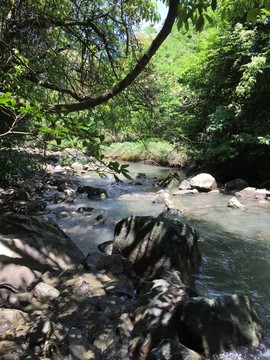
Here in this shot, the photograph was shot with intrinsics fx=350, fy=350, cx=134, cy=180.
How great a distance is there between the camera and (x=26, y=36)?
3.95 meters

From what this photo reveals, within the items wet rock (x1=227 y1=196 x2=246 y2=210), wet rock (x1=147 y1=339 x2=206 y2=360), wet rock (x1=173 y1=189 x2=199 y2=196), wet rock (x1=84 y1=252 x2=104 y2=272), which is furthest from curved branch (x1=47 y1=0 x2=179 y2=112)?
wet rock (x1=173 y1=189 x2=199 y2=196)

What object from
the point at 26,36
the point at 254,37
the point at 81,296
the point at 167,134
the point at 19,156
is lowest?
the point at 81,296

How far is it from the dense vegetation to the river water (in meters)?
2.24

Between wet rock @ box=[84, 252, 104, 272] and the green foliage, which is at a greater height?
the green foliage

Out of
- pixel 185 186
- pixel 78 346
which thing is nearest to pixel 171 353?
pixel 78 346

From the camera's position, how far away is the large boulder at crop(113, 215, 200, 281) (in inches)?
223

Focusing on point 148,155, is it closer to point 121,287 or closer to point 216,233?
point 216,233

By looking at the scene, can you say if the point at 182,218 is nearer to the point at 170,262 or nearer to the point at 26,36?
the point at 170,262

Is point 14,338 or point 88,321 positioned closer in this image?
point 14,338

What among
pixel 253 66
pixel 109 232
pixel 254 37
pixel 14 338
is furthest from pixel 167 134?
pixel 254 37

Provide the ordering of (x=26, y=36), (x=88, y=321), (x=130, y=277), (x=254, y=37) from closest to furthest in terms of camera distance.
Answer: (x=26, y=36)
(x=88, y=321)
(x=130, y=277)
(x=254, y=37)

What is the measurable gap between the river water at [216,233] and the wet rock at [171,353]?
0.53 m

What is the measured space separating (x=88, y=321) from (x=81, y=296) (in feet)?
1.94

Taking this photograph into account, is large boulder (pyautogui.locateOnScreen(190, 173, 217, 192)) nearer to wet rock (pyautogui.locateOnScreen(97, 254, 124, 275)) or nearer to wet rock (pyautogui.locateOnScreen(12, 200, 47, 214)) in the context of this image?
wet rock (pyautogui.locateOnScreen(12, 200, 47, 214))
